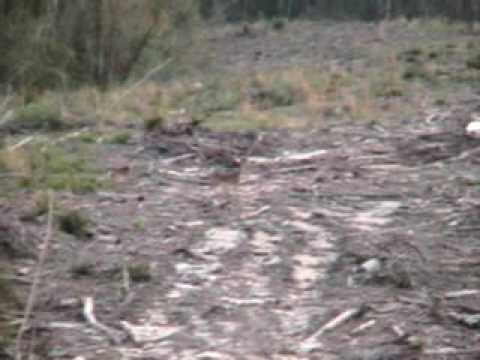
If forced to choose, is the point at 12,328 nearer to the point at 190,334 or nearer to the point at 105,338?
the point at 105,338

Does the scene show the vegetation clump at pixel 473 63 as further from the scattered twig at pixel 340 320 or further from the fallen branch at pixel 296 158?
the scattered twig at pixel 340 320

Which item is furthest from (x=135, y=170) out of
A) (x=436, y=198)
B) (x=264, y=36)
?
(x=264, y=36)

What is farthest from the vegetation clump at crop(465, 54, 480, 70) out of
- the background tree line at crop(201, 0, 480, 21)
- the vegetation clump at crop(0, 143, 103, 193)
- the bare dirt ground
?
the background tree line at crop(201, 0, 480, 21)

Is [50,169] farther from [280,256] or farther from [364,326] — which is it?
[364,326]

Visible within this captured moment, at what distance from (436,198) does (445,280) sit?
82.3 inches

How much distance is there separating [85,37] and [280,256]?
1195cm

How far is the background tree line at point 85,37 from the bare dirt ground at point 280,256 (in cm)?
229

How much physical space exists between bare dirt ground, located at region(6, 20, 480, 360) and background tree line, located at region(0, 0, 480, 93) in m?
2.29

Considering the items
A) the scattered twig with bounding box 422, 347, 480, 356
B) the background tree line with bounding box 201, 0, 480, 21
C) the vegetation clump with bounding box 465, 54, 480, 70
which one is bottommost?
the background tree line with bounding box 201, 0, 480, 21

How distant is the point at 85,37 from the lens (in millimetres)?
18672

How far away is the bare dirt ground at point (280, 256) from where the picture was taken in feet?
19.0

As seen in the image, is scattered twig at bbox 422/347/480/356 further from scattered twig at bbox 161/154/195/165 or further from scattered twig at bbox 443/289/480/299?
scattered twig at bbox 161/154/195/165

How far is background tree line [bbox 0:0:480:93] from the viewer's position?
12.9 m

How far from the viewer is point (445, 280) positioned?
658 cm
